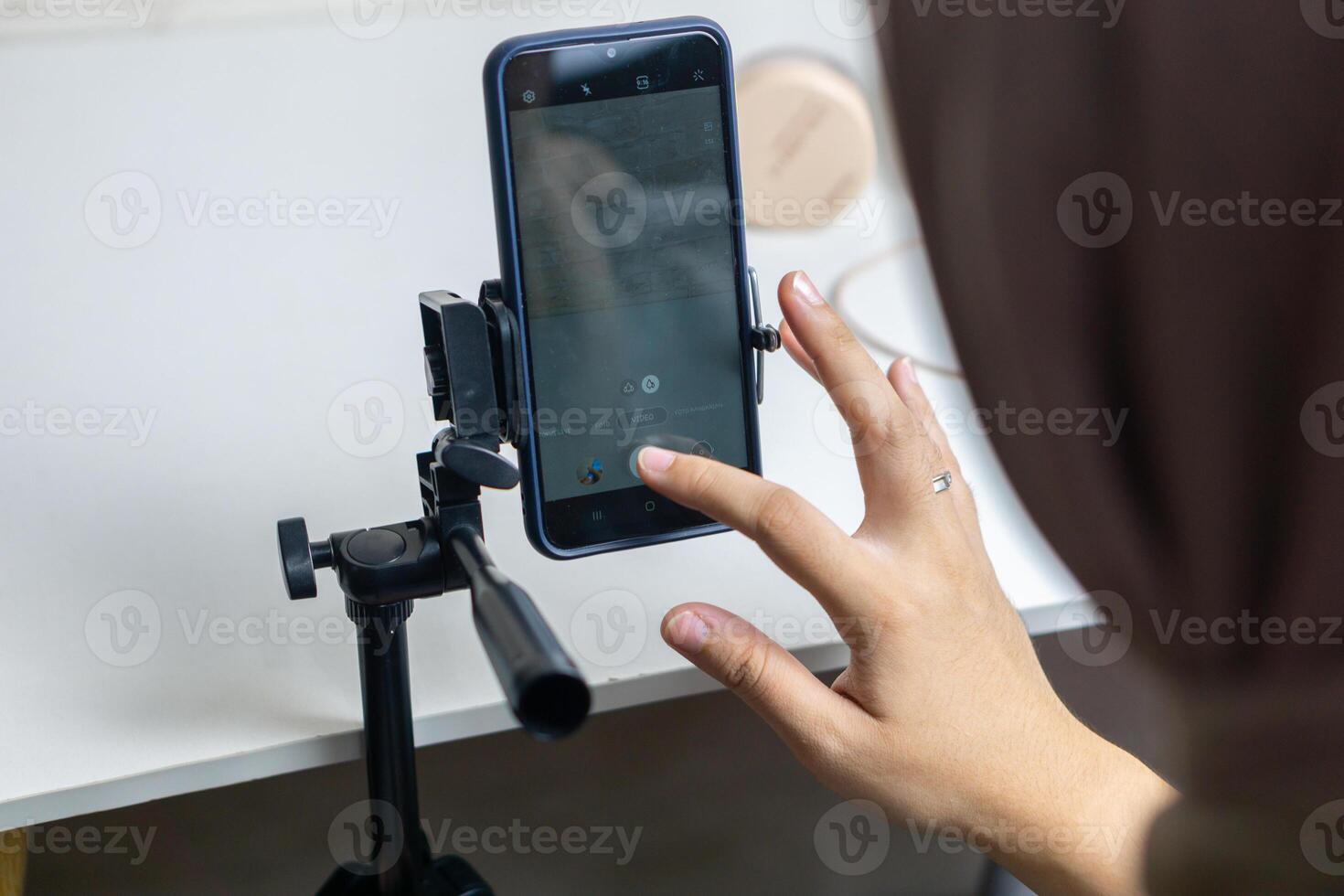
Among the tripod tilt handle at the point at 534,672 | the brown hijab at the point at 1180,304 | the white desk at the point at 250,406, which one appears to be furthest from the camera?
the brown hijab at the point at 1180,304

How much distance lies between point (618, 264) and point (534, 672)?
0.25 metres

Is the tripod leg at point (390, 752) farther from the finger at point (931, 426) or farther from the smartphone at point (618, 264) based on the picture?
the finger at point (931, 426)

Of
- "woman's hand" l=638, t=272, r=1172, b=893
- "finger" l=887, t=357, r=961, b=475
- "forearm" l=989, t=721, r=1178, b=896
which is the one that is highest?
"finger" l=887, t=357, r=961, b=475

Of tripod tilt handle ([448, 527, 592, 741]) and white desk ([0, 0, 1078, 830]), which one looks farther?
white desk ([0, 0, 1078, 830])

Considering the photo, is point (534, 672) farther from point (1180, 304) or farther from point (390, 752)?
point (1180, 304)

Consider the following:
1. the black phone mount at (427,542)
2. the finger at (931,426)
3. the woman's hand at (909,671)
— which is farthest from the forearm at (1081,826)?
the black phone mount at (427,542)

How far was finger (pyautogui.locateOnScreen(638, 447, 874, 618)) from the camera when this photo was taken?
427 mm

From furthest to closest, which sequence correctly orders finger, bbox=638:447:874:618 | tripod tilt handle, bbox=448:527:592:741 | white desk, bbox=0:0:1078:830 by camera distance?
white desk, bbox=0:0:1078:830 → finger, bbox=638:447:874:618 → tripod tilt handle, bbox=448:527:592:741

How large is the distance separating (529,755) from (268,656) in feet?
1.02

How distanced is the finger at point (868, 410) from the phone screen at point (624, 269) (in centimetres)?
5

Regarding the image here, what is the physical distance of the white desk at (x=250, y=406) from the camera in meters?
0.54

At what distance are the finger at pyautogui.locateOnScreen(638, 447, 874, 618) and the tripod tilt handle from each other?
12 centimetres

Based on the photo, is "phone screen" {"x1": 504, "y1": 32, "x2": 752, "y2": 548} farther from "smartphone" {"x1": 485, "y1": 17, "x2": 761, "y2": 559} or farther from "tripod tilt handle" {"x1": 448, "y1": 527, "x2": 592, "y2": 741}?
"tripod tilt handle" {"x1": 448, "y1": 527, "x2": 592, "y2": 741}

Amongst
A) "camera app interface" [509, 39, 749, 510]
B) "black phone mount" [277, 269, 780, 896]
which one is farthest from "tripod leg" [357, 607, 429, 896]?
"camera app interface" [509, 39, 749, 510]
